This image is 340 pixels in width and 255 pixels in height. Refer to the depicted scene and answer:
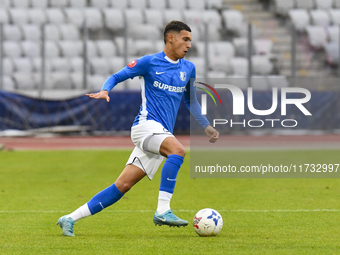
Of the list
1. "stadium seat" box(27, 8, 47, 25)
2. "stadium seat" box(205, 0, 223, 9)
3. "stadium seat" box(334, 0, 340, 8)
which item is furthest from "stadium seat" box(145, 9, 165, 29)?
"stadium seat" box(334, 0, 340, 8)

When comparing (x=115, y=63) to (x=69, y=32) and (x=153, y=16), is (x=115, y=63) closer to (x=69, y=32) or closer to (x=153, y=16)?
(x=69, y=32)

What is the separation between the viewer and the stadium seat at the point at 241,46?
19.6 metres

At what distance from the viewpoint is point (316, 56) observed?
66.7ft

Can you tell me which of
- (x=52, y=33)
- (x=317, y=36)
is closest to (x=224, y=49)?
(x=317, y=36)

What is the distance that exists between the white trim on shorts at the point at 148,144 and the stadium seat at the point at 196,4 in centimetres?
1857

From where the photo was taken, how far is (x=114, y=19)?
72.0 feet

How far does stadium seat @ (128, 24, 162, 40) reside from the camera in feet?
64.9

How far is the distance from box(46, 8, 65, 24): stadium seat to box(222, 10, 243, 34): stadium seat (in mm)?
6255

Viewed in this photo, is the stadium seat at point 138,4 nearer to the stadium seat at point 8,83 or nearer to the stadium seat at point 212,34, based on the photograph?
the stadium seat at point 212,34

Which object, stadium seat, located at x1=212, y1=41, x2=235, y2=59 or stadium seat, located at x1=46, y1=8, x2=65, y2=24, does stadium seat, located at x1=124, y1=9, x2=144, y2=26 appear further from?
stadium seat, located at x1=212, y1=41, x2=235, y2=59

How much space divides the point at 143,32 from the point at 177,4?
14.2ft

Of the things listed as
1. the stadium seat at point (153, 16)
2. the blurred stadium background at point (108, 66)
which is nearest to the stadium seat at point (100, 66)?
the blurred stadium background at point (108, 66)

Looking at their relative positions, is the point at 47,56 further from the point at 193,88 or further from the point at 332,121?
the point at 193,88

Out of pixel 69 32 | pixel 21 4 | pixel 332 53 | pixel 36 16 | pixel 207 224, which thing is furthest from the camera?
pixel 21 4
